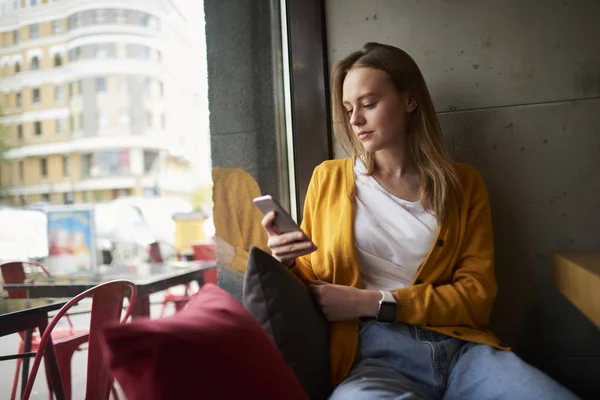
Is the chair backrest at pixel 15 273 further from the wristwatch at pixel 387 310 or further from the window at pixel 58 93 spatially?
the wristwatch at pixel 387 310

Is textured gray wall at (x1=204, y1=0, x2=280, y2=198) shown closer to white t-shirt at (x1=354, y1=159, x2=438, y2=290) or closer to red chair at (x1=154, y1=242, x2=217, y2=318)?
red chair at (x1=154, y1=242, x2=217, y2=318)

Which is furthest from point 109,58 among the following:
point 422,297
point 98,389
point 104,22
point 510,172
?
point 510,172

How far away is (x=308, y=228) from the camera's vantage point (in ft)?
5.24

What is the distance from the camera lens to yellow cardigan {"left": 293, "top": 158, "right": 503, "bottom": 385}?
1367mm

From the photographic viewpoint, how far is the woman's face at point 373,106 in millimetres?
1519

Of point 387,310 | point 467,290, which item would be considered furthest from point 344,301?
point 467,290

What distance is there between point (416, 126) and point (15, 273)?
1.18 m

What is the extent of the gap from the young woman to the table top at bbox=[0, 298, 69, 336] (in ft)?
1.78

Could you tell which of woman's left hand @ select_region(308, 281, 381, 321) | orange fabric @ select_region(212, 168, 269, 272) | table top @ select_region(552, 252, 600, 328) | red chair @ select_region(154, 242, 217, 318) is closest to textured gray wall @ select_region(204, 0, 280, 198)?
orange fabric @ select_region(212, 168, 269, 272)

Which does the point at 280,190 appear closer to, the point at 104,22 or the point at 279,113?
the point at 279,113

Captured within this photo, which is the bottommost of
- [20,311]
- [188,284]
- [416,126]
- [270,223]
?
[188,284]

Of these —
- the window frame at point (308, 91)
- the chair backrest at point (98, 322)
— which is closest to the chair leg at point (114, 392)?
the chair backrest at point (98, 322)

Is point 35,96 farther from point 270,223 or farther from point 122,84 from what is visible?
point 270,223

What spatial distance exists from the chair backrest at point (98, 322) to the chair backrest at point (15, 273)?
12cm
